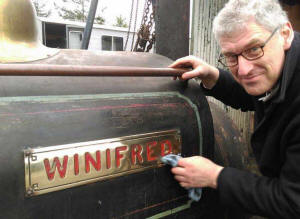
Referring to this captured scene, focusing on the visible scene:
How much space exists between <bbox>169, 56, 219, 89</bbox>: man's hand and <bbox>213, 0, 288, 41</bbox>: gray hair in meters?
0.26

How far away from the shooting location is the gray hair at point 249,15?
1033mm

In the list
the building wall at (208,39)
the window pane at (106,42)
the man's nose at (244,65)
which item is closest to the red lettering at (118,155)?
the man's nose at (244,65)

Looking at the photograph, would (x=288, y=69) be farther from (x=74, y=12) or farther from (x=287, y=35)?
(x=74, y=12)

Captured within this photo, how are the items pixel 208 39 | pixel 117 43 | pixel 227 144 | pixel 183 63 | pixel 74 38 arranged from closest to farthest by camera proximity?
pixel 183 63 → pixel 227 144 → pixel 208 39 → pixel 74 38 → pixel 117 43

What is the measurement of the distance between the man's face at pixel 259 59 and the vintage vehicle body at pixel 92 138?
0.95 ft

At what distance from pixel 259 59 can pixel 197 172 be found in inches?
18.6

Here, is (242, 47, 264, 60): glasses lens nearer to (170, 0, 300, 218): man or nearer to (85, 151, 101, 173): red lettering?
(170, 0, 300, 218): man

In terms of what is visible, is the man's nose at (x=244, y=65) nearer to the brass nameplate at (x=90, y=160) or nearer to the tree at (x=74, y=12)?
the brass nameplate at (x=90, y=160)

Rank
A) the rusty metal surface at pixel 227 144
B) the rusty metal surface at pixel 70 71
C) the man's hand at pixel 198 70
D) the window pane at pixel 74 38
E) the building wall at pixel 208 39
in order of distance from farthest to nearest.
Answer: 1. the window pane at pixel 74 38
2. the building wall at pixel 208 39
3. the rusty metal surface at pixel 227 144
4. the man's hand at pixel 198 70
5. the rusty metal surface at pixel 70 71

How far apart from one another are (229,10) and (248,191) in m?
0.65

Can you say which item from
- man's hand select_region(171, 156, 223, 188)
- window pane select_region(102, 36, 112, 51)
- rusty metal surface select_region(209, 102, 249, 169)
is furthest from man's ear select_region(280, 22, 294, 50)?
window pane select_region(102, 36, 112, 51)

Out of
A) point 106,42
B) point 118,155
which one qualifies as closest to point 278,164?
point 118,155

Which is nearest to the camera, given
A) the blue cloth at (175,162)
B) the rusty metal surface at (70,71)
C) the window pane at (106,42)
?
the rusty metal surface at (70,71)

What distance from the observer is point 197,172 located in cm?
115
